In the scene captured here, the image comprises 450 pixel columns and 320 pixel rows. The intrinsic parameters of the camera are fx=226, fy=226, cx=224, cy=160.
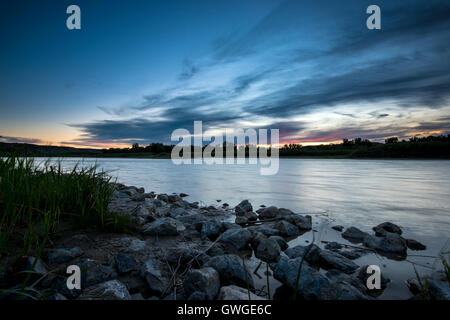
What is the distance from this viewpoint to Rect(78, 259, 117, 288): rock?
2.07 meters

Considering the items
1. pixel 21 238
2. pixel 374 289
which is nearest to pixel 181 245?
pixel 21 238

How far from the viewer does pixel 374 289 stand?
237cm

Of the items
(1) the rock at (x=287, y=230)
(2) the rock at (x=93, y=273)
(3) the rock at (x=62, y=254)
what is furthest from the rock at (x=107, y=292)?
(1) the rock at (x=287, y=230)

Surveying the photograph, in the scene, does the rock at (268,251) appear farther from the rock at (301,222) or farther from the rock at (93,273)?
the rock at (93,273)

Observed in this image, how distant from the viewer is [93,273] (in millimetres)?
2146

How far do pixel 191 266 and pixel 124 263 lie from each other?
71 cm

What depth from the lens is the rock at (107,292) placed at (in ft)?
6.02

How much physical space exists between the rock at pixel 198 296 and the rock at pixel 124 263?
85 centimetres

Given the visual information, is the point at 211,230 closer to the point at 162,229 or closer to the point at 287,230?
the point at 162,229

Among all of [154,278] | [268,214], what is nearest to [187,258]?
[154,278]

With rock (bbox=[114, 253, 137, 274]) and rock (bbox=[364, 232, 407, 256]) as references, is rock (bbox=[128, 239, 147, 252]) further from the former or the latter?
rock (bbox=[364, 232, 407, 256])

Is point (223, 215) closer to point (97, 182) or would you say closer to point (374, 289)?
point (97, 182)

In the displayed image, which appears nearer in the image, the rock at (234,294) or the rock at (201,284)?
the rock at (234,294)
